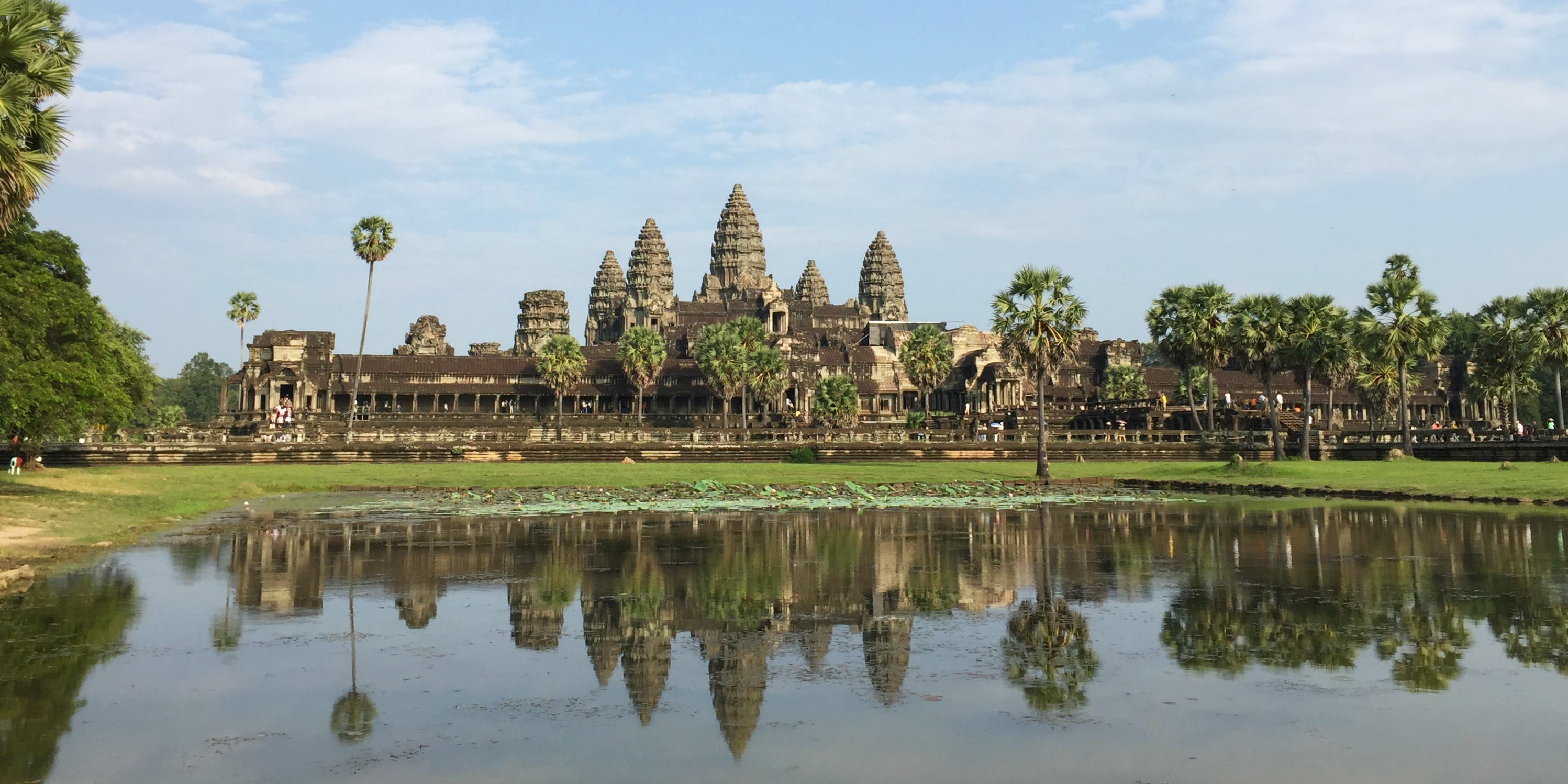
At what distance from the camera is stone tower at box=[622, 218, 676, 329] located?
15838cm

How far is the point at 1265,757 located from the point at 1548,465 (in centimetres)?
4504

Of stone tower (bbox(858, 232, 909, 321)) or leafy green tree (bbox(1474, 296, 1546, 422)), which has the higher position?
stone tower (bbox(858, 232, 909, 321))

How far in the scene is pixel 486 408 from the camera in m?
113

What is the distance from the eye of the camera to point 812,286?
611 ft

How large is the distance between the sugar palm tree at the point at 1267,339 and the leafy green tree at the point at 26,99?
179 feet

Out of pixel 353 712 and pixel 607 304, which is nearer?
pixel 353 712

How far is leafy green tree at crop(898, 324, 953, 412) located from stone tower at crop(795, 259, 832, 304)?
85890 millimetres

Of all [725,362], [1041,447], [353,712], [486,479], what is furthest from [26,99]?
[725,362]

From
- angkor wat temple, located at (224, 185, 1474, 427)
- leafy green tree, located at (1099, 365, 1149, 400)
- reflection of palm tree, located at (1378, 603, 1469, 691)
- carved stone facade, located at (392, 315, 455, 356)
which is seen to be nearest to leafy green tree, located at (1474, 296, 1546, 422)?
angkor wat temple, located at (224, 185, 1474, 427)

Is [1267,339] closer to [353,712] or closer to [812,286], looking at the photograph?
[353,712]

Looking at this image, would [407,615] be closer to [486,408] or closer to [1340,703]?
[1340,703]

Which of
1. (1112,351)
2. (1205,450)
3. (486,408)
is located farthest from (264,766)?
(1112,351)

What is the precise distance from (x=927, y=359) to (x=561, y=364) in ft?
95.6

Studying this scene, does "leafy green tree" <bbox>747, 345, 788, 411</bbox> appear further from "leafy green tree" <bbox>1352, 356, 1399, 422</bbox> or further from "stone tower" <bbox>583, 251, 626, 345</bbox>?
"stone tower" <bbox>583, 251, 626, 345</bbox>
